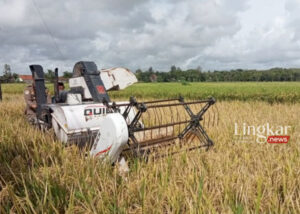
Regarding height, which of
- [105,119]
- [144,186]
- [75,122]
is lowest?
[144,186]

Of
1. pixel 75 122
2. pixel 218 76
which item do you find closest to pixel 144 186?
pixel 75 122

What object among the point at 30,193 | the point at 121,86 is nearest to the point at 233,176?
the point at 30,193

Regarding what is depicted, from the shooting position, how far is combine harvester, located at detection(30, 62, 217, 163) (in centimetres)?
278

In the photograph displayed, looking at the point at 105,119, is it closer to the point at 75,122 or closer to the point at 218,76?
the point at 75,122

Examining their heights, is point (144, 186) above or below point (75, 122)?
below

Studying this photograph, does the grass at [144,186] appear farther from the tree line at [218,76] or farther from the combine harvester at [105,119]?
the tree line at [218,76]

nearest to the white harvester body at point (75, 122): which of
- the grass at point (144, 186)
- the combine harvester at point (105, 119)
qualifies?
the combine harvester at point (105, 119)

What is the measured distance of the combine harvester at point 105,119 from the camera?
278cm

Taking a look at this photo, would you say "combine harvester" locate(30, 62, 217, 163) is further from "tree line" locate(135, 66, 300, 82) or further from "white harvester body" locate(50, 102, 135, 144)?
"tree line" locate(135, 66, 300, 82)

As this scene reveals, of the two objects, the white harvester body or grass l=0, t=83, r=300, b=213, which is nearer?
grass l=0, t=83, r=300, b=213

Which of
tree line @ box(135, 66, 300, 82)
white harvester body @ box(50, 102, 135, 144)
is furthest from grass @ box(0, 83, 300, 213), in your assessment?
tree line @ box(135, 66, 300, 82)

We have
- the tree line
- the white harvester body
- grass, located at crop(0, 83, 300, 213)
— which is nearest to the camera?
grass, located at crop(0, 83, 300, 213)

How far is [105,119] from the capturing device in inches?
110

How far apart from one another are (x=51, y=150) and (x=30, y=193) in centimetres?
108
